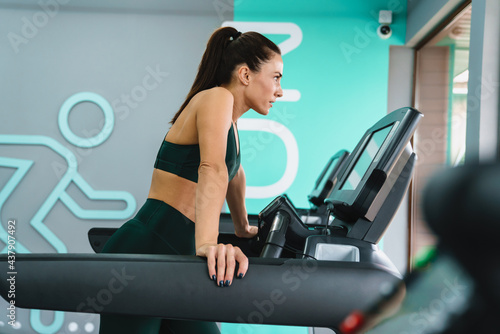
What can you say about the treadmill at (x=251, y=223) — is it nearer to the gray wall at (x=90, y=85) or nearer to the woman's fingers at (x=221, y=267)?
the woman's fingers at (x=221, y=267)

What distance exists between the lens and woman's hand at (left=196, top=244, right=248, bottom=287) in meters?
0.79

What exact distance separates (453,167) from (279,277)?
583 mm

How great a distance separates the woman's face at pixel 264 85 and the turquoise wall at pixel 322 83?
9.02 feet

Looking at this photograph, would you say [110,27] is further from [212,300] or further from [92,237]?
[212,300]

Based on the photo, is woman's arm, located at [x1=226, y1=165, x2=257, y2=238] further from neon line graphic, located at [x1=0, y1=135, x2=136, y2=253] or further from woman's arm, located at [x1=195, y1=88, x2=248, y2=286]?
A: neon line graphic, located at [x1=0, y1=135, x2=136, y2=253]

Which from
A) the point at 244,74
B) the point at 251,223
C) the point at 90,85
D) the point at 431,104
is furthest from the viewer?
the point at 90,85

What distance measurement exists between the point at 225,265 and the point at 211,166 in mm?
396

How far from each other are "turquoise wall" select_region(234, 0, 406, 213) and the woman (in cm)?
272

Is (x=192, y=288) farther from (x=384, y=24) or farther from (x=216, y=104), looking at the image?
(x=384, y=24)

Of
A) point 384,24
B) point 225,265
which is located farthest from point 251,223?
point 384,24

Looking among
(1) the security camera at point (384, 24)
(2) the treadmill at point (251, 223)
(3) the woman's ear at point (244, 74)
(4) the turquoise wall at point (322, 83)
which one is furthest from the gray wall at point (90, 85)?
(3) the woman's ear at point (244, 74)

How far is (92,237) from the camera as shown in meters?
2.10

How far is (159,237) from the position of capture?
1.31 meters

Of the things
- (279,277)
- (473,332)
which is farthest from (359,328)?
(279,277)
